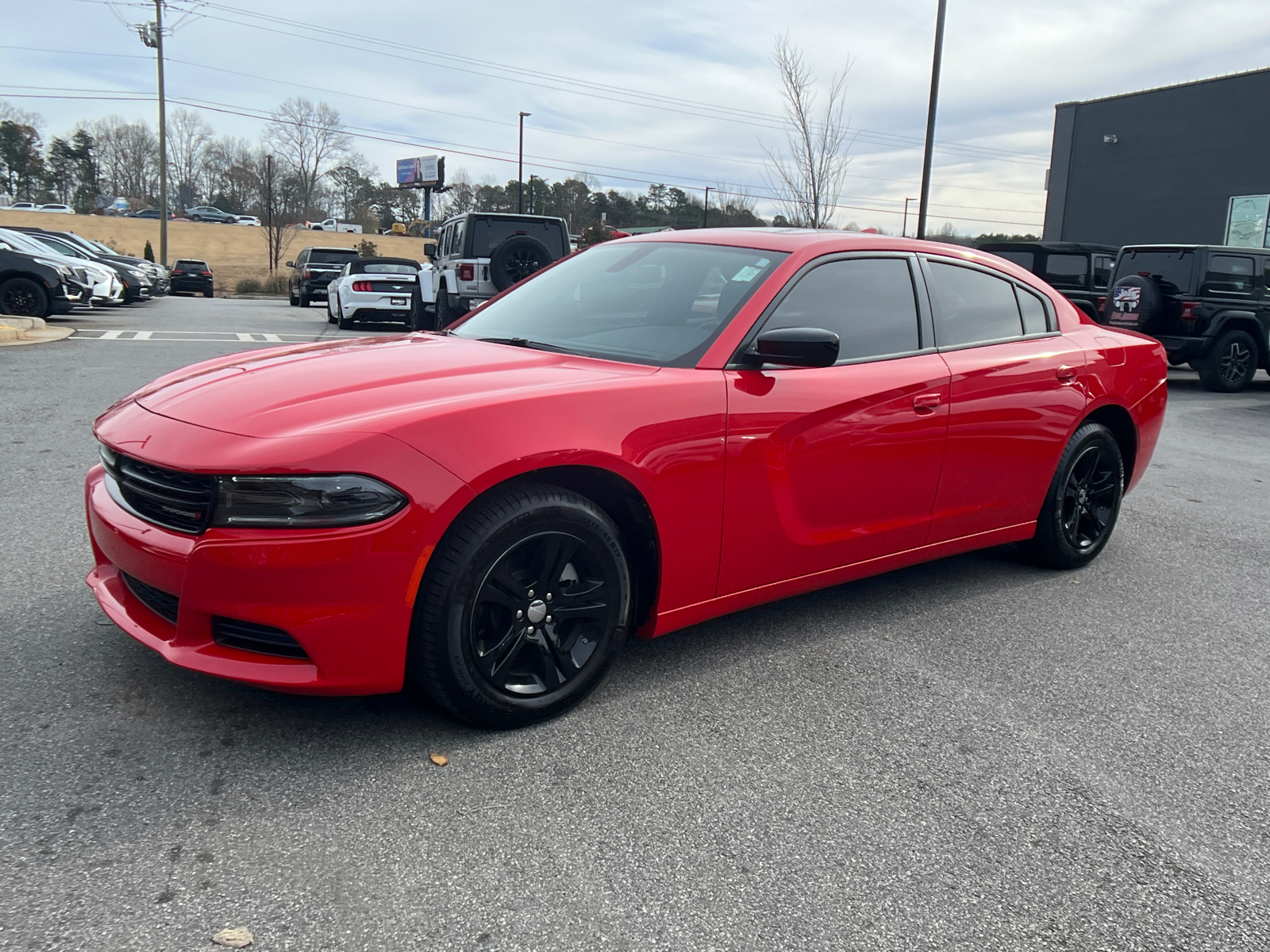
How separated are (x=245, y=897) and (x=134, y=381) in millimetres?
8895

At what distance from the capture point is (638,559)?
312cm

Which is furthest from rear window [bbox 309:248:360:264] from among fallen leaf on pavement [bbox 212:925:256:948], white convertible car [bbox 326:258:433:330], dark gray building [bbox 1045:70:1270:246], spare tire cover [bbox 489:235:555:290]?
fallen leaf on pavement [bbox 212:925:256:948]

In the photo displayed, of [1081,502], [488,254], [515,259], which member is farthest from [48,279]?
[1081,502]

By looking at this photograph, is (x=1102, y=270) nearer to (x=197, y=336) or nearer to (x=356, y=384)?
(x=197, y=336)

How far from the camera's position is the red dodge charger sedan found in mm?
2496

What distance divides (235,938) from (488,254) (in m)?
14.1

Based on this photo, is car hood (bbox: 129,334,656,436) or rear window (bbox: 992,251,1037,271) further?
rear window (bbox: 992,251,1037,271)

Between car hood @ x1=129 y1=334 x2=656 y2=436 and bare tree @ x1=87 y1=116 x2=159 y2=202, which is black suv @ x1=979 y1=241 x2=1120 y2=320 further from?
bare tree @ x1=87 y1=116 x2=159 y2=202

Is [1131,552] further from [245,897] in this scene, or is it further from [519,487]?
[245,897]

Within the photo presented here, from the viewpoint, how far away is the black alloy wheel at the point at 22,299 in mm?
15125

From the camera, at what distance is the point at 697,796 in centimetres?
256

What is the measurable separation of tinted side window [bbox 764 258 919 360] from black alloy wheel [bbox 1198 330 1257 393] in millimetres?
11373

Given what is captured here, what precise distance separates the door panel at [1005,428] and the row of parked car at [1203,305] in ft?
32.4

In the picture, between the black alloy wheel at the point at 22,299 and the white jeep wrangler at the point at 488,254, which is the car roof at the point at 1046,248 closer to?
the white jeep wrangler at the point at 488,254
